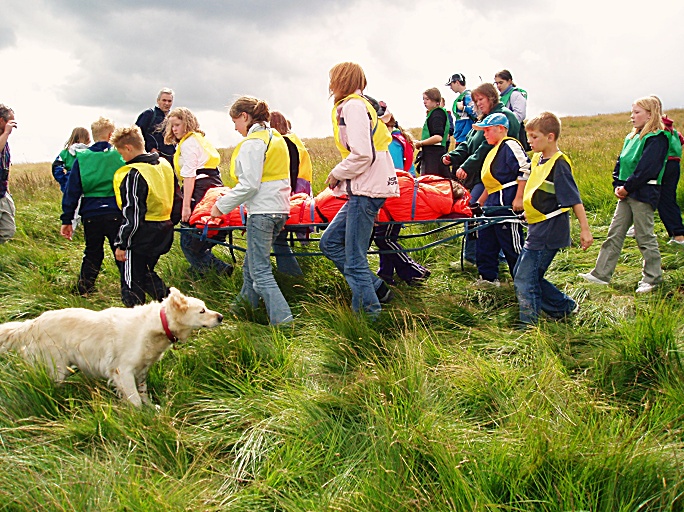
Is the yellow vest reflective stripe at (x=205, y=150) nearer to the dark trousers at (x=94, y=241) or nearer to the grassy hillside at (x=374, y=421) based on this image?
the dark trousers at (x=94, y=241)

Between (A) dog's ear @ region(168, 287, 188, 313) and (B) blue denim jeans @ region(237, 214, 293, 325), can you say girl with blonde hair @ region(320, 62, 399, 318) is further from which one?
(A) dog's ear @ region(168, 287, 188, 313)

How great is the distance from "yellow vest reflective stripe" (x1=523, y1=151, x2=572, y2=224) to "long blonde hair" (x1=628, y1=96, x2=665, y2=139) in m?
2.19

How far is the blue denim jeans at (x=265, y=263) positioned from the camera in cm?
528

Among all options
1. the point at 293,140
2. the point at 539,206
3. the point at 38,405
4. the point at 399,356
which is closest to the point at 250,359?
the point at 399,356

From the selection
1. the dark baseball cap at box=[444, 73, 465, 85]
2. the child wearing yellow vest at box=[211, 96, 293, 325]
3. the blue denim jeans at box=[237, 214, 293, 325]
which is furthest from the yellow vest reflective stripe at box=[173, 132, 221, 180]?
the dark baseball cap at box=[444, 73, 465, 85]

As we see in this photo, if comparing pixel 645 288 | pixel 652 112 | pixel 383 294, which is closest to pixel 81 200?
pixel 383 294

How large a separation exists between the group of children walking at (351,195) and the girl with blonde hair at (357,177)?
10mm

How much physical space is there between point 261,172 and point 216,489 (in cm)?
296

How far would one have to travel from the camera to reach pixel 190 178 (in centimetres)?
662

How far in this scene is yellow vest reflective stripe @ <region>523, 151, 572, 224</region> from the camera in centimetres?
501

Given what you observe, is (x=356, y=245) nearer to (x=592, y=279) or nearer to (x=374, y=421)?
(x=374, y=421)

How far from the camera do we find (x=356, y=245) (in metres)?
5.20

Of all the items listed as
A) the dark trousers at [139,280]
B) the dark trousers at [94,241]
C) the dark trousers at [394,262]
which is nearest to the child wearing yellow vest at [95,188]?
the dark trousers at [94,241]

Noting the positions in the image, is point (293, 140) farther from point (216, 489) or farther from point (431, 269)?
point (216, 489)
